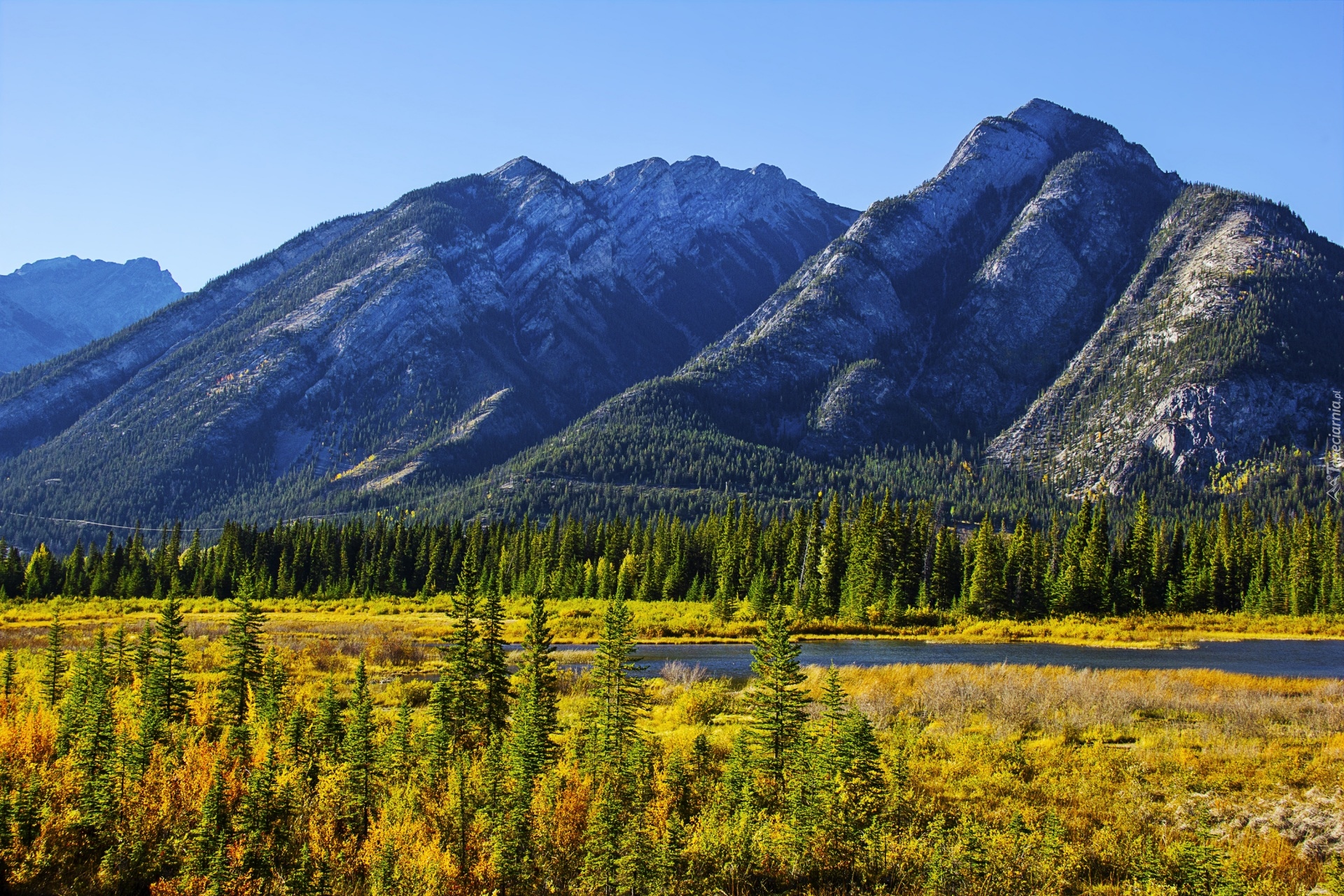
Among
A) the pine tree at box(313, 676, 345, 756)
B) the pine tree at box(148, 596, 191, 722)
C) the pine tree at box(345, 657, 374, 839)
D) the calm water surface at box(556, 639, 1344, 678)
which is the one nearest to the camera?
the pine tree at box(345, 657, 374, 839)

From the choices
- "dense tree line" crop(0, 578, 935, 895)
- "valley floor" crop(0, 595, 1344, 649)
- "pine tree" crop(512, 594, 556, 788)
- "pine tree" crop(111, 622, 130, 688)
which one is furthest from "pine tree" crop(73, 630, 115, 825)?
"valley floor" crop(0, 595, 1344, 649)

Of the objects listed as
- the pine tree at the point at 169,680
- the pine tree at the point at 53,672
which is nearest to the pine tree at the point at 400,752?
the pine tree at the point at 169,680

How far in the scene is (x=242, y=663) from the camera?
1121 inches

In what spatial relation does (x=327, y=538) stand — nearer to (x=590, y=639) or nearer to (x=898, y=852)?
(x=590, y=639)

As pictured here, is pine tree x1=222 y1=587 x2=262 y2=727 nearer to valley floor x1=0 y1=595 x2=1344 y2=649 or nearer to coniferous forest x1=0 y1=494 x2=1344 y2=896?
coniferous forest x1=0 y1=494 x2=1344 y2=896

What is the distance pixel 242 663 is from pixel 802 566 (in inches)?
3212

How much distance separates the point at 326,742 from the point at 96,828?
5234 mm

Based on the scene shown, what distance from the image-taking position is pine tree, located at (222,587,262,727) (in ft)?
91.6

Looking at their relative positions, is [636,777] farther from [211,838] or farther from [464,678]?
[211,838]

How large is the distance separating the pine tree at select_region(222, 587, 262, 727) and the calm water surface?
2365cm

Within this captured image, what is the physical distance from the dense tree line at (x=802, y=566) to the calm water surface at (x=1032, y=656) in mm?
16771

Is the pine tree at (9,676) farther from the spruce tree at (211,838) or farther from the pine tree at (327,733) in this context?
the spruce tree at (211,838)

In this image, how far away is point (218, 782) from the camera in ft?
66.1

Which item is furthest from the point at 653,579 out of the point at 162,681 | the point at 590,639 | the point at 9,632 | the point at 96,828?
the point at 96,828
